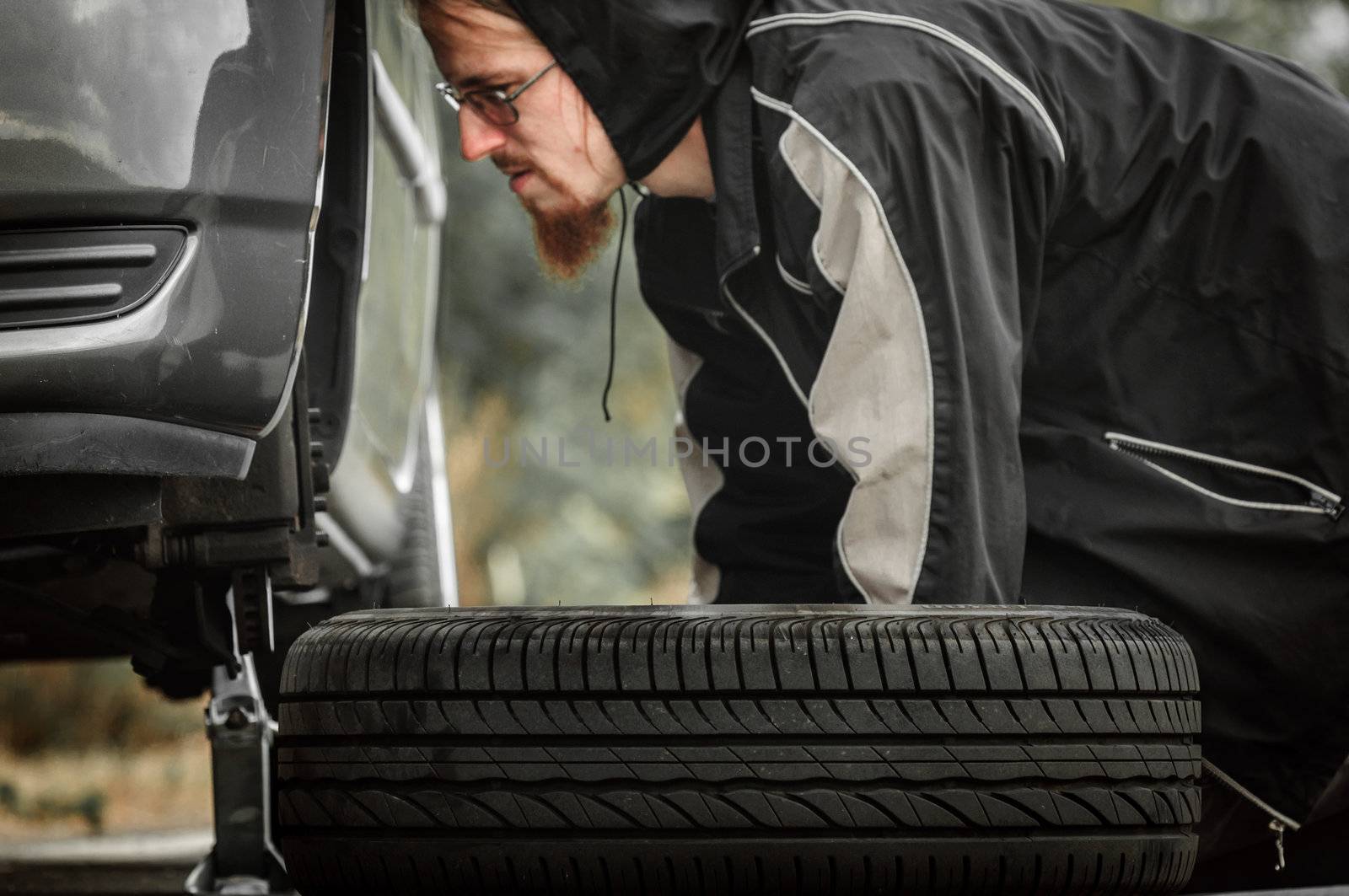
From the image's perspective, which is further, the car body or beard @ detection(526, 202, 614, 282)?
beard @ detection(526, 202, 614, 282)

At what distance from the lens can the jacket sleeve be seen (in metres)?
1.48

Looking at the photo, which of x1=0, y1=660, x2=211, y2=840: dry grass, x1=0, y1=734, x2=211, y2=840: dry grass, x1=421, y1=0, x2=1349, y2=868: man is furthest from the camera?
x1=0, y1=660, x2=211, y2=840: dry grass

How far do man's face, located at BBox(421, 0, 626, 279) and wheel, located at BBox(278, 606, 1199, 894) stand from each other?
0.96 meters

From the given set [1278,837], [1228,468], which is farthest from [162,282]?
[1278,837]

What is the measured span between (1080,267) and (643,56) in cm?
63

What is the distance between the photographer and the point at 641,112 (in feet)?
6.43

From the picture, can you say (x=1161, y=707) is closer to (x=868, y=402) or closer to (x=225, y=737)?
(x=868, y=402)

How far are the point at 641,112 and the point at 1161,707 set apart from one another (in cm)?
105

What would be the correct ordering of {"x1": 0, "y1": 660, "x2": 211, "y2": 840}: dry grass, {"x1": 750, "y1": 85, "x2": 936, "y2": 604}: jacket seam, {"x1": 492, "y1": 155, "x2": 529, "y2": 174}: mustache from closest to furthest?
{"x1": 750, "y1": 85, "x2": 936, "y2": 604}: jacket seam
{"x1": 492, "y1": 155, "x2": 529, "y2": 174}: mustache
{"x1": 0, "y1": 660, "x2": 211, "y2": 840}: dry grass

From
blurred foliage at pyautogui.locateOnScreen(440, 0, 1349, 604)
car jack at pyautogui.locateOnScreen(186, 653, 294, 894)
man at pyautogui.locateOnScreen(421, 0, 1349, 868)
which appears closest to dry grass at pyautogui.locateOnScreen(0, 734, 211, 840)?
blurred foliage at pyautogui.locateOnScreen(440, 0, 1349, 604)

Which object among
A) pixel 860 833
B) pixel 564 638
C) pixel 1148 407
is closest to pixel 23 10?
pixel 564 638

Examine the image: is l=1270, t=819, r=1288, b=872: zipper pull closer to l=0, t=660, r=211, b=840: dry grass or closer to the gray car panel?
the gray car panel

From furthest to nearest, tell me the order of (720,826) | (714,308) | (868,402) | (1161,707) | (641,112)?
(714,308)
(641,112)
(868,402)
(1161,707)
(720,826)

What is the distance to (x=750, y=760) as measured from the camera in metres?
1.23
